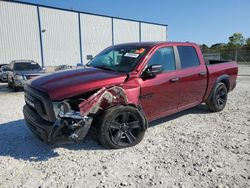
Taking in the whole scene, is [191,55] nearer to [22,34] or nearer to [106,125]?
[106,125]

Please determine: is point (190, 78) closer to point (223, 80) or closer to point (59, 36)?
point (223, 80)

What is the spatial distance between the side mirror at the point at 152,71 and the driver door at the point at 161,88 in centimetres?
9

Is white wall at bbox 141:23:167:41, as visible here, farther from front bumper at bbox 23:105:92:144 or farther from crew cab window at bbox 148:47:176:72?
front bumper at bbox 23:105:92:144

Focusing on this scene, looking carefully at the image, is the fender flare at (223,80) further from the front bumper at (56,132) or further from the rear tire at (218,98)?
the front bumper at (56,132)

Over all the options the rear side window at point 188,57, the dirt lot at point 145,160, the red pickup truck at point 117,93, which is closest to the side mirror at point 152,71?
the red pickup truck at point 117,93

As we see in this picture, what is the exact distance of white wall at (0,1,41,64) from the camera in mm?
21484

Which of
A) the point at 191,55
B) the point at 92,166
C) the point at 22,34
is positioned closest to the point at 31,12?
the point at 22,34

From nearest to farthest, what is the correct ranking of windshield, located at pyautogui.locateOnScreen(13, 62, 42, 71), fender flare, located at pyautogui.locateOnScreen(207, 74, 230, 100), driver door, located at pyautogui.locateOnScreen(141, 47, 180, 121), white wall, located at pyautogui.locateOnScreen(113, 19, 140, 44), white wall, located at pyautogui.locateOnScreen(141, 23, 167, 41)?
driver door, located at pyautogui.locateOnScreen(141, 47, 180, 121) → fender flare, located at pyautogui.locateOnScreen(207, 74, 230, 100) → windshield, located at pyautogui.locateOnScreen(13, 62, 42, 71) → white wall, located at pyautogui.locateOnScreen(113, 19, 140, 44) → white wall, located at pyautogui.locateOnScreen(141, 23, 167, 41)

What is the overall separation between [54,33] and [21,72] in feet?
50.8

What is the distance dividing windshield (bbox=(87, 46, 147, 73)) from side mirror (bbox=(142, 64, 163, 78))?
26cm

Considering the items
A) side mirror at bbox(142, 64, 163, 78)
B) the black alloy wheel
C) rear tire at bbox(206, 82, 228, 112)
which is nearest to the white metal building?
rear tire at bbox(206, 82, 228, 112)

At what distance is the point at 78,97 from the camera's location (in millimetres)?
3641

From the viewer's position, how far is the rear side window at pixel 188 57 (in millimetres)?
5141

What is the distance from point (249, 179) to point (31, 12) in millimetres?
24830
